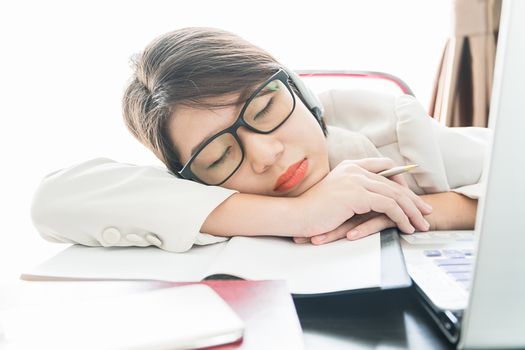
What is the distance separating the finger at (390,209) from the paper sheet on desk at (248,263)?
0.15 feet

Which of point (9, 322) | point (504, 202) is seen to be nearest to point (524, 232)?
point (504, 202)

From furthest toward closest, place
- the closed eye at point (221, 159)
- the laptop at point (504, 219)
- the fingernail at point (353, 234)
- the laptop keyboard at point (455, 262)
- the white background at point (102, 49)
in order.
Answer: the white background at point (102, 49) < the closed eye at point (221, 159) < the fingernail at point (353, 234) < the laptop keyboard at point (455, 262) < the laptop at point (504, 219)

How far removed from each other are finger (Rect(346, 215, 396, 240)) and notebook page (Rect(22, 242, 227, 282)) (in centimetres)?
16

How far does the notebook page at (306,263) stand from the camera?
400 millimetres

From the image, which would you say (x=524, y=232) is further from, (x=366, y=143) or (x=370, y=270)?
(x=366, y=143)

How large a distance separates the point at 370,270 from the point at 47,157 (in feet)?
3.90

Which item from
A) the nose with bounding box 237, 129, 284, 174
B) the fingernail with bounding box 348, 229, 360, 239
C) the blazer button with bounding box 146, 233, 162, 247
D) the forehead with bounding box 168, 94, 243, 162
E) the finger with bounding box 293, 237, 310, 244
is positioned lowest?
the finger with bounding box 293, 237, 310, 244

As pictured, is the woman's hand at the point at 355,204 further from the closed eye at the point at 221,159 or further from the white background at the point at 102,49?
the white background at the point at 102,49

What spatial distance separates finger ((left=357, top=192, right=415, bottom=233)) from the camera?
1.83ft

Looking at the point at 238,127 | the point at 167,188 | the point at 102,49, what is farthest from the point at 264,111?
the point at 102,49

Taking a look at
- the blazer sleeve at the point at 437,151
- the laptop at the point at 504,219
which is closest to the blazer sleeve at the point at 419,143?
the blazer sleeve at the point at 437,151

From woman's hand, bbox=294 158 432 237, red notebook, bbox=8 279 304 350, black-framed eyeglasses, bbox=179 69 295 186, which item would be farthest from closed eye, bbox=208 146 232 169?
red notebook, bbox=8 279 304 350

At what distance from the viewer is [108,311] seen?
1.13 feet

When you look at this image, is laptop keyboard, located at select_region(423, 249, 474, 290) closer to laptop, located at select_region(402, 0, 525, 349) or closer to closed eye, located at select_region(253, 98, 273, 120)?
laptop, located at select_region(402, 0, 525, 349)
